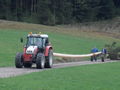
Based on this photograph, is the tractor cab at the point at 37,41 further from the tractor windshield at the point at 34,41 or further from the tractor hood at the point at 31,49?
the tractor hood at the point at 31,49

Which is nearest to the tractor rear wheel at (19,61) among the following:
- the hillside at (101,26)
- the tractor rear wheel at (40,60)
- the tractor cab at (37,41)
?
the tractor cab at (37,41)

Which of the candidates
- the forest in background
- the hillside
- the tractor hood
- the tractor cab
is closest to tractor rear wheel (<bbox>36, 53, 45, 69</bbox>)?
the tractor hood

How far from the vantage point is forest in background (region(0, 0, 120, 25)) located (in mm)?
87250

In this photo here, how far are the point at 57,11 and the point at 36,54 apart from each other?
2605 inches

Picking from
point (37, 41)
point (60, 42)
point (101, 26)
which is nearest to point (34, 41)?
point (37, 41)

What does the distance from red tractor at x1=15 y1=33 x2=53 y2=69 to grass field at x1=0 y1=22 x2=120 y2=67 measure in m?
3.28

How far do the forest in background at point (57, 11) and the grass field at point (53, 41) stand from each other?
64.0ft

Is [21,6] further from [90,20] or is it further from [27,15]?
[90,20]

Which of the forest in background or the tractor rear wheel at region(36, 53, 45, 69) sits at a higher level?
the forest in background

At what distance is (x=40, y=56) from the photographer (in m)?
28.4

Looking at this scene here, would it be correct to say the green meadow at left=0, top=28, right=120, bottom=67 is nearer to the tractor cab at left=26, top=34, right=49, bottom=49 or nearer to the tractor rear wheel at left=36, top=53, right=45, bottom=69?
the tractor cab at left=26, top=34, right=49, bottom=49

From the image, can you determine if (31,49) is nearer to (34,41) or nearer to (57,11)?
(34,41)

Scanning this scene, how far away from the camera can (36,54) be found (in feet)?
95.5

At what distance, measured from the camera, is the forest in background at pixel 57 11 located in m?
87.2
